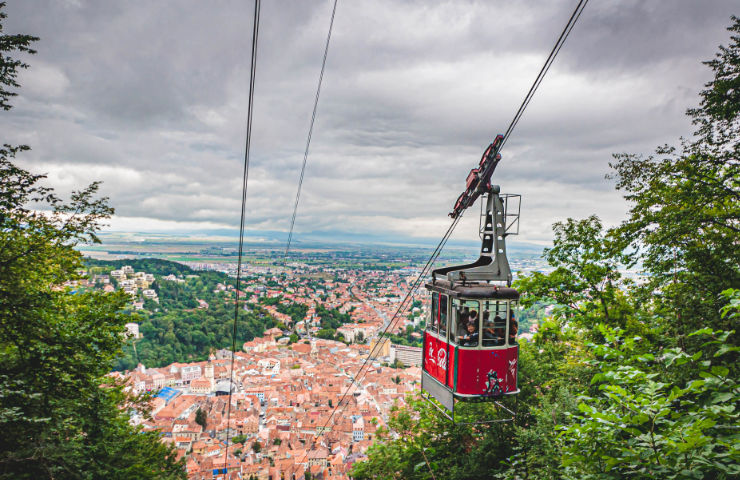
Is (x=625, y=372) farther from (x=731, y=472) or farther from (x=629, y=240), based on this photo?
(x=629, y=240)

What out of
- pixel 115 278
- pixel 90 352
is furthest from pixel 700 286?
pixel 115 278

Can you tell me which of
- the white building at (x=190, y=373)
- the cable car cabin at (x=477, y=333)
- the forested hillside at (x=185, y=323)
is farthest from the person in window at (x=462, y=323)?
the white building at (x=190, y=373)

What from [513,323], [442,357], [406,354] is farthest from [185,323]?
[513,323]

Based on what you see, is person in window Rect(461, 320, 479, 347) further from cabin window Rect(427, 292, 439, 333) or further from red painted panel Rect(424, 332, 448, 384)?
cabin window Rect(427, 292, 439, 333)

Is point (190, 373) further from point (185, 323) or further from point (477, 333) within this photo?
point (477, 333)

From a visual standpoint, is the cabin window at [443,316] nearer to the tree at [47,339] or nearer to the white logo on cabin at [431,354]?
the white logo on cabin at [431,354]

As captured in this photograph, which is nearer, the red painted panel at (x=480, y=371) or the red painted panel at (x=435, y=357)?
the red painted panel at (x=480, y=371)

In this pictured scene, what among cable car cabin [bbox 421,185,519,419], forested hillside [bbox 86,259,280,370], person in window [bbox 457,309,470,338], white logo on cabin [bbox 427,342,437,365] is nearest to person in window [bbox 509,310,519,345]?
cable car cabin [bbox 421,185,519,419]
